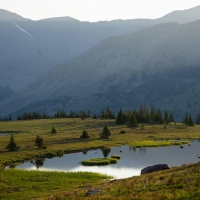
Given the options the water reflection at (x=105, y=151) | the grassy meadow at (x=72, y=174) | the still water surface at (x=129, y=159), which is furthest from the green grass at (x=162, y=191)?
the water reflection at (x=105, y=151)

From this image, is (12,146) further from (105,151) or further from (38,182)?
(38,182)

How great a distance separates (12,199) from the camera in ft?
139

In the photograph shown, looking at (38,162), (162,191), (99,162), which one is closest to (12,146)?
(38,162)

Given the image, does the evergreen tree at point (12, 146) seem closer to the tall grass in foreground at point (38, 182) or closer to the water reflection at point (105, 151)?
the tall grass in foreground at point (38, 182)

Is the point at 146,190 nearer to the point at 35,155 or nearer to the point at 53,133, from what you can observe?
the point at 35,155

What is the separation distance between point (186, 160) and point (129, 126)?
6334 cm

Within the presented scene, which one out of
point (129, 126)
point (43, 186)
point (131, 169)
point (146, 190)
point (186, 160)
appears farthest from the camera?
point (129, 126)

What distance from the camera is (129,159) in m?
79.2

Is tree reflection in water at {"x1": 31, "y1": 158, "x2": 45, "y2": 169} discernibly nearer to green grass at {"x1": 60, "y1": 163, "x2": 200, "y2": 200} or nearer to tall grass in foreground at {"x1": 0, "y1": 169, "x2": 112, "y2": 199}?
tall grass in foreground at {"x1": 0, "y1": 169, "x2": 112, "y2": 199}

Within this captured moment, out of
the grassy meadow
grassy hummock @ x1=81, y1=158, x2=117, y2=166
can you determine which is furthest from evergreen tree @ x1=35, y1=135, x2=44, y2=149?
grassy hummock @ x1=81, y1=158, x2=117, y2=166

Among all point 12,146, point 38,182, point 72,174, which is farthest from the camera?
point 12,146

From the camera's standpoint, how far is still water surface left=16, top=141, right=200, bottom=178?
Answer: 6688 centimetres

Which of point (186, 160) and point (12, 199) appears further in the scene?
point (186, 160)

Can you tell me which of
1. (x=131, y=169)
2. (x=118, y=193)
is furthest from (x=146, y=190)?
(x=131, y=169)
